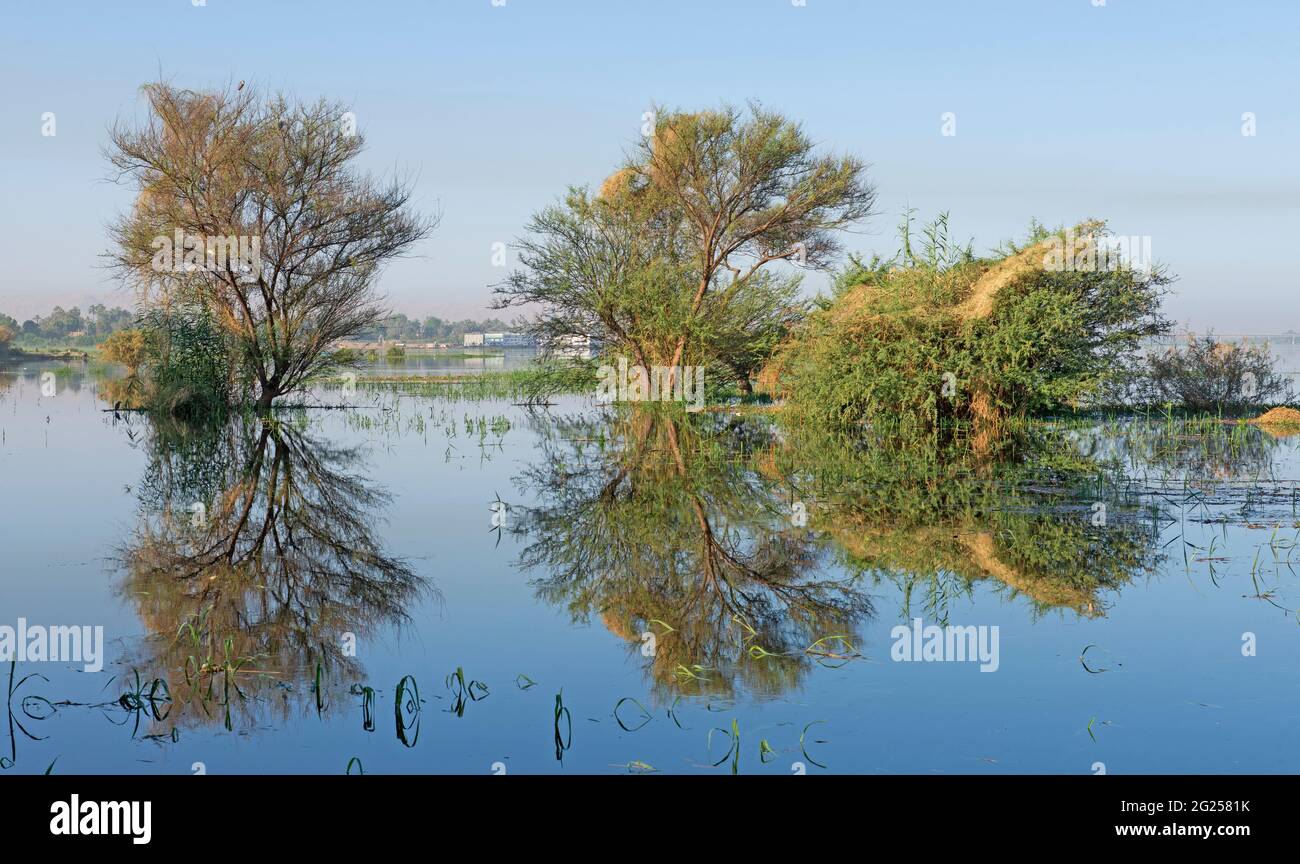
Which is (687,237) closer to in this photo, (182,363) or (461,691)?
(182,363)

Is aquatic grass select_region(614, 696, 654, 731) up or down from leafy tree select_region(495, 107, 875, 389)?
down

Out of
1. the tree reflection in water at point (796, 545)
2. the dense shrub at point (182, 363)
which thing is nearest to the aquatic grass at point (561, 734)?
the tree reflection in water at point (796, 545)

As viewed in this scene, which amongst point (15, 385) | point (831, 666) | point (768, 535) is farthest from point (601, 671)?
point (15, 385)

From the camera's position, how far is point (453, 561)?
896cm

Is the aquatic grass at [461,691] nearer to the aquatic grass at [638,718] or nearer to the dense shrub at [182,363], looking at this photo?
the aquatic grass at [638,718]

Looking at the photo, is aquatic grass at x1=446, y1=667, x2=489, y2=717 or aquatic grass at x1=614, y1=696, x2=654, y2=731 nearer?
aquatic grass at x1=614, y1=696, x2=654, y2=731

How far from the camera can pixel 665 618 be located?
6.94 metres

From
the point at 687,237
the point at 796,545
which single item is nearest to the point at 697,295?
the point at 687,237

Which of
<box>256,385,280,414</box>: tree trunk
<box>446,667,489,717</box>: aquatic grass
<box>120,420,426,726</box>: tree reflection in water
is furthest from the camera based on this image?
<box>256,385,280,414</box>: tree trunk

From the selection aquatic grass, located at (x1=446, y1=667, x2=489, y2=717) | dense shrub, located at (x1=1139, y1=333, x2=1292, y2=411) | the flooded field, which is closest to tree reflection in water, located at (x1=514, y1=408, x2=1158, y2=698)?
the flooded field

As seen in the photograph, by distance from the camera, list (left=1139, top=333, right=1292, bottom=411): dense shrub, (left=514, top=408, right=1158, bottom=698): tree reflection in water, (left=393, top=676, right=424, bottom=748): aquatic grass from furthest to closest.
Result: 1. (left=1139, top=333, right=1292, bottom=411): dense shrub
2. (left=514, top=408, right=1158, bottom=698): tree reflection in water
3. (left=393, top=676, right=424, bottom=748): aquatic grass

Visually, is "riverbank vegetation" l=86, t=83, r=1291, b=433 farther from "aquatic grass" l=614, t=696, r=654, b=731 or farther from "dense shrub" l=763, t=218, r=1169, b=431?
"aquatic grass" l=614, t=696, r=654, b=731

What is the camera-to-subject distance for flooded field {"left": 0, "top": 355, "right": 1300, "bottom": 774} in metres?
4.88
